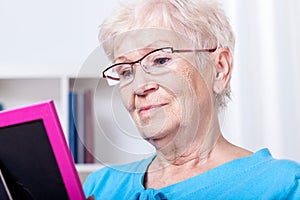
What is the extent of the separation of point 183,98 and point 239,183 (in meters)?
0.17

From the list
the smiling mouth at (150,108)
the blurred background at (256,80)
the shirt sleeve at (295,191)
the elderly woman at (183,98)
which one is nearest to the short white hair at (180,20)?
the elderly woman at (183,98)

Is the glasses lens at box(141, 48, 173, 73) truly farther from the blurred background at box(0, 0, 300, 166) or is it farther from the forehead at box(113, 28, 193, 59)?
the blurred background at box(0, 0, 300, 166)

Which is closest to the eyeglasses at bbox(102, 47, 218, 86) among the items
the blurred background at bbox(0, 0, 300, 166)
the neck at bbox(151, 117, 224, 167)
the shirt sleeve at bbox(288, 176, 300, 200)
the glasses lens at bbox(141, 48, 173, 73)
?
the glasses lens at bbox(141, 48, 173, 73)

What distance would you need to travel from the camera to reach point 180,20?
0.83m

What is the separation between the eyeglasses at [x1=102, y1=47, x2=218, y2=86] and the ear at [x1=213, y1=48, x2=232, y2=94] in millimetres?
34

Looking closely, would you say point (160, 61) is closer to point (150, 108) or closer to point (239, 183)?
point (150, 108)

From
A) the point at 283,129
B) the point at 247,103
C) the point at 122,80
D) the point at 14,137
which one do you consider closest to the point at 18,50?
the point at 247,103

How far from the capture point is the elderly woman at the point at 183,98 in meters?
0.79

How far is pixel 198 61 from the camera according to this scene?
2.72ft

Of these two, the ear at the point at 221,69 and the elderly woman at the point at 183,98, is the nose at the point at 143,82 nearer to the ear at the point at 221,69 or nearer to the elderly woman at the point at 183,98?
the elderly woman at the point at 183,98

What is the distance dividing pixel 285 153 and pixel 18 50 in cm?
99

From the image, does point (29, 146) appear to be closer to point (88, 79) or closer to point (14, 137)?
point (14, 137)

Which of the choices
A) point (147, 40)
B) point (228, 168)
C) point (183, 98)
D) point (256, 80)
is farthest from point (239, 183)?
point (256, 80)

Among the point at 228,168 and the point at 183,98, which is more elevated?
the point at 183,98
